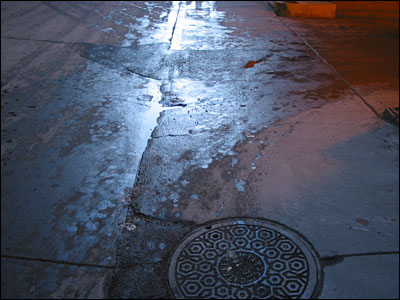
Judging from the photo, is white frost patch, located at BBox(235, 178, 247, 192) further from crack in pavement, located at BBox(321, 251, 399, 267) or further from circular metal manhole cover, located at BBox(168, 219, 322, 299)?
crack in pavement, located at BBox(321, 251, 399, 267)

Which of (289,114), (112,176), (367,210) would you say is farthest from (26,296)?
(289,114)

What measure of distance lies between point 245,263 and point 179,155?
1435 millimetres

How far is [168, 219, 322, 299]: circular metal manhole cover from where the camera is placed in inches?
90.4

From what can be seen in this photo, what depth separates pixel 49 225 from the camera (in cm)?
279

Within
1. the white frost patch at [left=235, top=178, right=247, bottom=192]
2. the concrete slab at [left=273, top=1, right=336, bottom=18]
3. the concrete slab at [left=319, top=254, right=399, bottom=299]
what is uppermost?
the concrete slab at [left=273, top=1, right=336, bottom=18]

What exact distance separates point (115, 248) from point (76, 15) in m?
7.57

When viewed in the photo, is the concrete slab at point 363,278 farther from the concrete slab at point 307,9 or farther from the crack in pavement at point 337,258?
the concrete slab at point 307,9

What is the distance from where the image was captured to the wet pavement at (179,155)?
2.50 m

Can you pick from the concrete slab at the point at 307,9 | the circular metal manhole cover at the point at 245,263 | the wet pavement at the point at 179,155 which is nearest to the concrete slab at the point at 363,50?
the wet pavement at the point at 179,155

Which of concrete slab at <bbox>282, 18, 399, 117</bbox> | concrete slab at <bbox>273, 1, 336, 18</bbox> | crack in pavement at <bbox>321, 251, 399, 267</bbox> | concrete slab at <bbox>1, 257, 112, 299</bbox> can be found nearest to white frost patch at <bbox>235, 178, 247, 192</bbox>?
crack in pavement at <bbox>321, 251, 399, 267</bbox>

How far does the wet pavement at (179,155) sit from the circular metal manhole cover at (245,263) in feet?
0.29

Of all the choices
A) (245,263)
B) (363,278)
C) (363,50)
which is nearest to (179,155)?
(245,263)

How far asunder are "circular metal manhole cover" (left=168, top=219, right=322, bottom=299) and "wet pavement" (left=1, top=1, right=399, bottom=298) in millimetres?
88

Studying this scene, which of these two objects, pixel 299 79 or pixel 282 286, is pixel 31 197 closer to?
pixel 282 286
